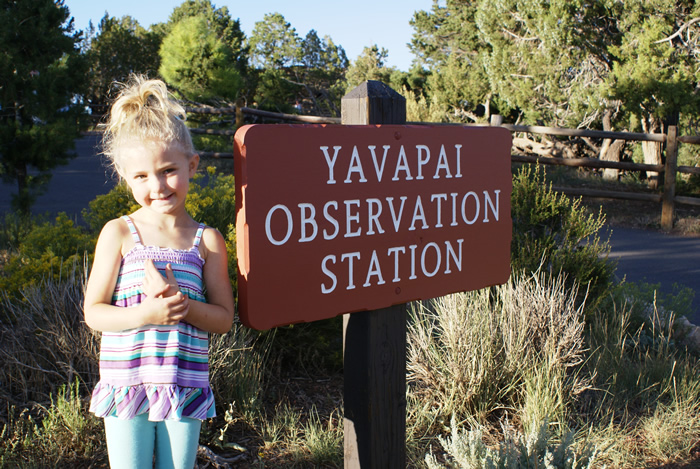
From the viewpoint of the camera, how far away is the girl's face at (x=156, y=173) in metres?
1.67

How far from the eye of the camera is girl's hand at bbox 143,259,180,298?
156 centimetres

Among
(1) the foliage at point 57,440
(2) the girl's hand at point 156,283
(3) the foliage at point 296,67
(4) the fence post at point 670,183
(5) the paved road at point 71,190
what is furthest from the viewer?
(3) the foliage at point 296,67

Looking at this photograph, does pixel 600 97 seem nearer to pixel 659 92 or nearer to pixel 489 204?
pixel 659 92

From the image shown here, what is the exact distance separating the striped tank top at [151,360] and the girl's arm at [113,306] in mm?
27

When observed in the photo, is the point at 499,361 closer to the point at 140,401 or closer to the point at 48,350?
the point at 140,401

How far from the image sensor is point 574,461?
85.7 inches

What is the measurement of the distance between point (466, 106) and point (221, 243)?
1968cm

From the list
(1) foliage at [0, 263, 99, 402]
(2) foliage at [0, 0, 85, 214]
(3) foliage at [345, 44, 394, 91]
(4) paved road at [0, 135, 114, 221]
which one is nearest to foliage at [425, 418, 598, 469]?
(1) foliage at [0, 263, 99, 402]

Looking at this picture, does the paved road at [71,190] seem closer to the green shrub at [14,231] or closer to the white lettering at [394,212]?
the green shrub at [14,231]

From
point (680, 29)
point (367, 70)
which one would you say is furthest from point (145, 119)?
point (367, 70)

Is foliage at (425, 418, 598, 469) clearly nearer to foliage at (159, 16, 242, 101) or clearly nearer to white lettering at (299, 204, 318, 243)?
white lettering at (299, 204, 318, 243)

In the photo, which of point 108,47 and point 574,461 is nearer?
point 574,461

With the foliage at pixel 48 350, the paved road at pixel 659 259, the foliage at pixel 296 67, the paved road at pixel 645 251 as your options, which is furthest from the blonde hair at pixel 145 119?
the foliage at pixel 296 67

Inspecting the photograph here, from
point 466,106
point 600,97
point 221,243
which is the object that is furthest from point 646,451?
point 466,106
